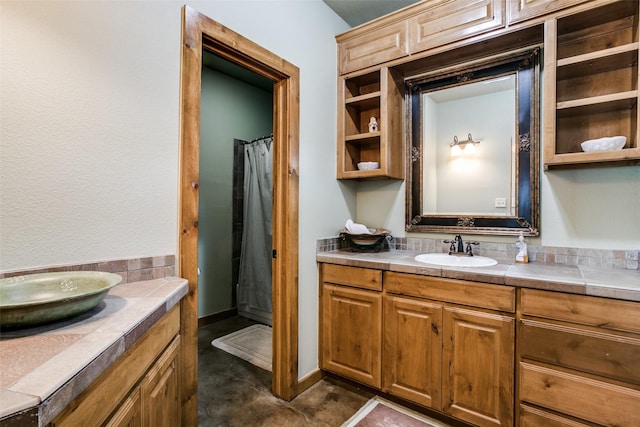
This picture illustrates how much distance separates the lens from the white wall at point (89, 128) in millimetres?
1002

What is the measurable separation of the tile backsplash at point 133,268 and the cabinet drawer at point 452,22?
203 cm

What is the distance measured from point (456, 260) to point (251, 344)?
6.36 feet

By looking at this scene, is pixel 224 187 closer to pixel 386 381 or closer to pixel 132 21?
pixel 132 21

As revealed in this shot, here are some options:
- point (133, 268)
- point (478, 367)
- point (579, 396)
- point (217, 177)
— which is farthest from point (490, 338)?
point (217, 177)

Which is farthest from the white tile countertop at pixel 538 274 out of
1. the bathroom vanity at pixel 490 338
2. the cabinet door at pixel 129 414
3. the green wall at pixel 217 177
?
the green wall at pixel 217 177

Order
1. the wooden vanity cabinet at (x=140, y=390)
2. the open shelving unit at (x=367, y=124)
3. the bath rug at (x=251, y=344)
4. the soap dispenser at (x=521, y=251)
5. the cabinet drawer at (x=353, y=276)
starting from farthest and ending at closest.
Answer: the bath rug at (x=251, y=344)
the open shelving unit at (x=367, y=124)
the cabinet drawer at (x=353, y=276)
the soap dispenser at (x=521, y=251)
the wooden vanity cabinet at (x=140, y=390)

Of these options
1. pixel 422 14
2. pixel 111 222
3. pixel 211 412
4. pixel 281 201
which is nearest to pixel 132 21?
pixel 111 222

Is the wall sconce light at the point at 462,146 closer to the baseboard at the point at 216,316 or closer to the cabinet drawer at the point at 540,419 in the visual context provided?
the cabinet drawer at the point at 540,419

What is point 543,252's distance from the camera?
187 centimetres

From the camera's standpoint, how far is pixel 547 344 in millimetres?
1424

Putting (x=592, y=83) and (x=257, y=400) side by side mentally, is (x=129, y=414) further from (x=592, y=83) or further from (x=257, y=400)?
(x=592, y=83)

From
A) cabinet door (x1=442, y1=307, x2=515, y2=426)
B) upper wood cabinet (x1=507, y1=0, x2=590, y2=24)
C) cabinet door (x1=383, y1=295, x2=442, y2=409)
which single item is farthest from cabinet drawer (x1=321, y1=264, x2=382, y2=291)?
upper wood cabinet (x1=507, y1=0, x2=590, y2=24)

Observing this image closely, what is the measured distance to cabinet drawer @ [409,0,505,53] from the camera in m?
1.82

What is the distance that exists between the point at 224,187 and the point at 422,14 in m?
2.45
